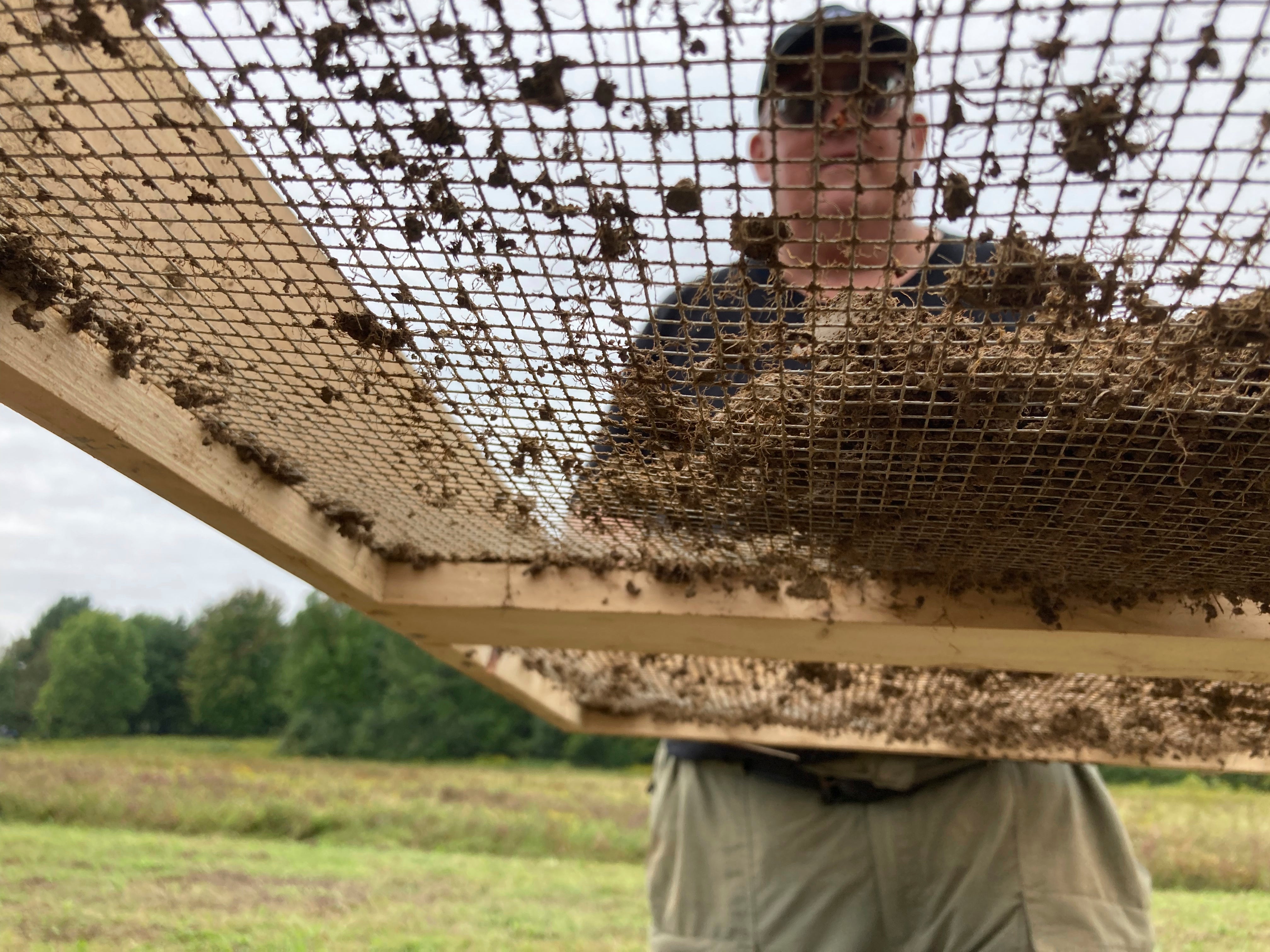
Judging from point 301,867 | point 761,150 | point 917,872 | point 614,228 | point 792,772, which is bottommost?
point 301,867

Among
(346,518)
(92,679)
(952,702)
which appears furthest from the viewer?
(92,679)

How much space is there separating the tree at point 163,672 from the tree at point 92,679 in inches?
1.2

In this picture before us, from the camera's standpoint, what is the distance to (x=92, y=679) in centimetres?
189

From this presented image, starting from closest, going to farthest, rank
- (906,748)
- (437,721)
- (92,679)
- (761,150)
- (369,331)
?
1. (369,331)
2. (761,150)
3. (906,748)
4. (92,679)
5. (437,721)

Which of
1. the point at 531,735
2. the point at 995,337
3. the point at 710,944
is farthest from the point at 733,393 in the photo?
the point at 531,735

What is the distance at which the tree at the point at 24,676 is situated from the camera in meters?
1.72

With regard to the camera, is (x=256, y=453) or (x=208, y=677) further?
(x=208, y=677)

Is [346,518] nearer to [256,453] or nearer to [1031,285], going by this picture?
[256,453]

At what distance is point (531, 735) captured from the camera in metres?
7.52

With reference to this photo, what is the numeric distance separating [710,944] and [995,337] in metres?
1.29

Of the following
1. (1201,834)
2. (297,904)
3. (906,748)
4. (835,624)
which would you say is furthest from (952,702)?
(297,904)

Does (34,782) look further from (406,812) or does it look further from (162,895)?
(406,812)

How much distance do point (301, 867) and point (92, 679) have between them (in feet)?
3.21

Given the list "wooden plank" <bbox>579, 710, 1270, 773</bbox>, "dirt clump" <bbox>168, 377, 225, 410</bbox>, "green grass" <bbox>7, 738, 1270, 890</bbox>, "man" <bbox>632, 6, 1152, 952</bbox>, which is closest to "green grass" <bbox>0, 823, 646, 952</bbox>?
"green grass" <bbox>7, 738, 1270, 890</bbox>
